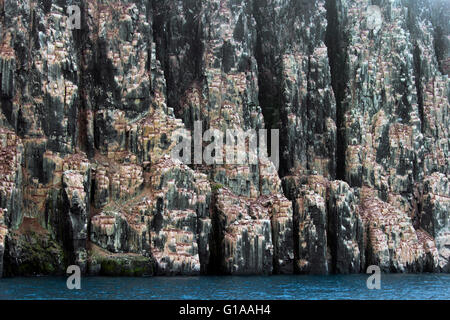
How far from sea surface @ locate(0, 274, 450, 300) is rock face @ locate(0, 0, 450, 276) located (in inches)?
286

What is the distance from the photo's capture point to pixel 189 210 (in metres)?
107

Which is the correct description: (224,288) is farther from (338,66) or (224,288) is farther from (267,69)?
(338,66)

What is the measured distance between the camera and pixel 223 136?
12275cm

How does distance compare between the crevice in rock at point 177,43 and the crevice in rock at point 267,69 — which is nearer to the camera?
the crevice in rock at point 177,43

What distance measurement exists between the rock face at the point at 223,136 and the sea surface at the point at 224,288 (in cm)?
725

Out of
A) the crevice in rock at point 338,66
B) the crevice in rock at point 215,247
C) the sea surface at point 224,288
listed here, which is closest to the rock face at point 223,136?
the crevice in rock at point 215,247

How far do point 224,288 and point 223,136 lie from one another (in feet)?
133

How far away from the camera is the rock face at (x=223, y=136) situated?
104 m

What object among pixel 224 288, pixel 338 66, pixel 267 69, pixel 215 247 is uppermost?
pixel 338 66

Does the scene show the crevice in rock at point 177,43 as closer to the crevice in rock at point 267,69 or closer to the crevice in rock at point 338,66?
the crevice in rock at point 267,69

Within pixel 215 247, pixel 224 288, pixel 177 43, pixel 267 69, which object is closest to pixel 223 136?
pixel 215 247

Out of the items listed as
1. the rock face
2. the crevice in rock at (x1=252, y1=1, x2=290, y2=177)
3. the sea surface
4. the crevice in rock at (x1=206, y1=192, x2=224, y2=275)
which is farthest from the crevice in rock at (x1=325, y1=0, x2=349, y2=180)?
the sea surface
